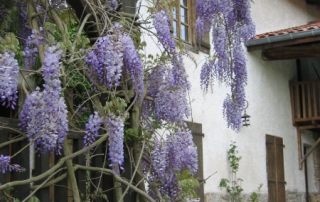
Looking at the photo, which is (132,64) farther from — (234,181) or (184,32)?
(234,181)

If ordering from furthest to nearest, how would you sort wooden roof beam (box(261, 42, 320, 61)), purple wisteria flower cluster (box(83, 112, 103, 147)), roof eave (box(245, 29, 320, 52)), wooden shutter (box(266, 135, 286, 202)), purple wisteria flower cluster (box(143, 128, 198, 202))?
1. wooden shutter (box(266, 135, 286, 202))
2. wooden roof beam (box(261, 42, 320, 61))
3. roof eave (box(245, 29, 320, 52))
4. purple wisteria flower cluster (box(143, 128, 198, 202))
5. purple wisteria flower cluster (box(83, 112, 103, 147))

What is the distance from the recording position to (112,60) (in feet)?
9.22

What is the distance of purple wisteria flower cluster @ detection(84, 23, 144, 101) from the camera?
2.81 metres

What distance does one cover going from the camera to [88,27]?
3.15 m

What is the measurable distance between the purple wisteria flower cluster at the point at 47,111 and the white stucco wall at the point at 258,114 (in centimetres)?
399

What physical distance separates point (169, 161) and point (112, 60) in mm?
683

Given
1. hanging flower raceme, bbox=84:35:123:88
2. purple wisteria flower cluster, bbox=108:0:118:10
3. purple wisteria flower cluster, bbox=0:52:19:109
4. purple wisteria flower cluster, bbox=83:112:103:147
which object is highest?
purple wisteria flower cluster, bbox=108:0:118:10

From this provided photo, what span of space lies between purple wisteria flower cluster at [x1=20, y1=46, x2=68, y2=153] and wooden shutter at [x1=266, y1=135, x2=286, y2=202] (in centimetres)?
703

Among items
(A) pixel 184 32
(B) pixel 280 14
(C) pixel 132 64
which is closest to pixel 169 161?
(C) pixel 132 64

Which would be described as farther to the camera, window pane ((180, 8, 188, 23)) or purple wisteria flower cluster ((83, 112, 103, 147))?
window pane ((180, 8, 188, 23))

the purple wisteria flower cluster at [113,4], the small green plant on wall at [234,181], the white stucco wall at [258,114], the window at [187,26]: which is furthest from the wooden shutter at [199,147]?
the purple wisteria flower cluster at [113,4]

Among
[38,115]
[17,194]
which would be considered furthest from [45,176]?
[38,115]

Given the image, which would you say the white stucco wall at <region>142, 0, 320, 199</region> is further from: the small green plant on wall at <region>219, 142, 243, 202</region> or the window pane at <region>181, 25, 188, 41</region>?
the window pane at <region>181, 25, 188, 41</region>

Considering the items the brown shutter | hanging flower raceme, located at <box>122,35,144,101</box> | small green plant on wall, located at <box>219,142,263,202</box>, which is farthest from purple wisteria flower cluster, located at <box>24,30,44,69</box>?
small green plant on wall, located at <box>219,142,263,202</box>
